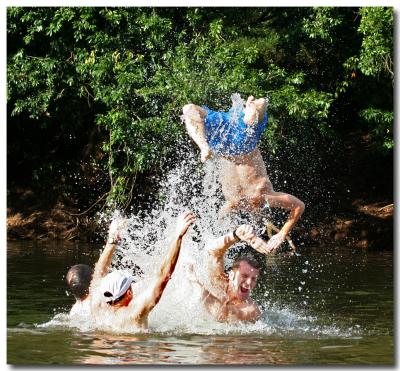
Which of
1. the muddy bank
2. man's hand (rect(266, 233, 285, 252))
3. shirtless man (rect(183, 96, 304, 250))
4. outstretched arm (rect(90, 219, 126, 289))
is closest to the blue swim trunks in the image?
shirtless man (rect(183, 96, 304, 250))

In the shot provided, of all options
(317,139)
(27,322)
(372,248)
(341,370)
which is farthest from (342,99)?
(341,370)

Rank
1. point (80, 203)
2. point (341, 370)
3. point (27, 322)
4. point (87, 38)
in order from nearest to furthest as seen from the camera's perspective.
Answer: point (341, 370) → point (27, 322) → point (87, 38) → point (80, 203)

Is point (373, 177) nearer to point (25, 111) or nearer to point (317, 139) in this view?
point (317, 139)

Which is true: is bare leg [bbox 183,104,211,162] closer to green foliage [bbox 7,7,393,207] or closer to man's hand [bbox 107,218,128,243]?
man's hand [bbox 107,218,128,243]

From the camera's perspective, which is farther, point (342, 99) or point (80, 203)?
point (80, 203)

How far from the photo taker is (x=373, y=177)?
674 inches

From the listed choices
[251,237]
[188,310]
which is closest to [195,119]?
[251,237]

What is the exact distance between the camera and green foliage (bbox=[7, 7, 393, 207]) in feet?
44.8

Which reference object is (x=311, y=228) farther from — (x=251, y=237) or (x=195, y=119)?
(x=251, y=237)

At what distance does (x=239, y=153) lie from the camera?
8.81m

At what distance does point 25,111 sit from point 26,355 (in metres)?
8.39

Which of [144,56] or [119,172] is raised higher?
[144,56]

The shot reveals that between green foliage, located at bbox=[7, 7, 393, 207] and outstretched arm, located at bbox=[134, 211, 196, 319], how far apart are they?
248 inches

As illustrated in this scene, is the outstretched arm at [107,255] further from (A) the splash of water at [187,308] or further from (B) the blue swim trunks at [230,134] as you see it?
(B) the blue swim trunks at [230,134]
